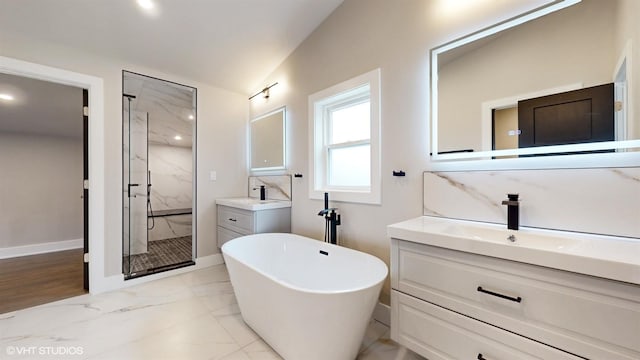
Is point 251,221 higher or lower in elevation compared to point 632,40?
lower

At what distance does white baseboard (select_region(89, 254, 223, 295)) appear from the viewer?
8.32ft

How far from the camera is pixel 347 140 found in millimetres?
2529

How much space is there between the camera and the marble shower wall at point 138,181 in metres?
3.21

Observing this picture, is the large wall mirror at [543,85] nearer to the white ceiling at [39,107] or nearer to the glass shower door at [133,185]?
the glass shower door at [133,185]

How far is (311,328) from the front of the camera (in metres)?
1.38

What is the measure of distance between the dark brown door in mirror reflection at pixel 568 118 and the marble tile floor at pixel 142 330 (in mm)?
1549

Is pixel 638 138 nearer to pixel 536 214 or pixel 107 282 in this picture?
pixel 536 214

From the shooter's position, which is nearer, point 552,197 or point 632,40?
point 632,40

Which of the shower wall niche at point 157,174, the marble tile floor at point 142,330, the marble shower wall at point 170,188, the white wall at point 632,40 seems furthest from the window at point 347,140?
the marble shower wall at point 170,188

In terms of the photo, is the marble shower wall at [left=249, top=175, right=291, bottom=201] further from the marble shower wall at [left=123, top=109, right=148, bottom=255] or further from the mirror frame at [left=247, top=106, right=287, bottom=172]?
the marble shower wall at [left=123, top=109, right=148, bottom=255]

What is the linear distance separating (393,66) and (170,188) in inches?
181

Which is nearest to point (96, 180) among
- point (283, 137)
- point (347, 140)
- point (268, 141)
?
point (268, 141)

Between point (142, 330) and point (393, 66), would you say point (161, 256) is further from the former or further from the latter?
point (393, 66)

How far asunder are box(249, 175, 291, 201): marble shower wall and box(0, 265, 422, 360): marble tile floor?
3.92ft
